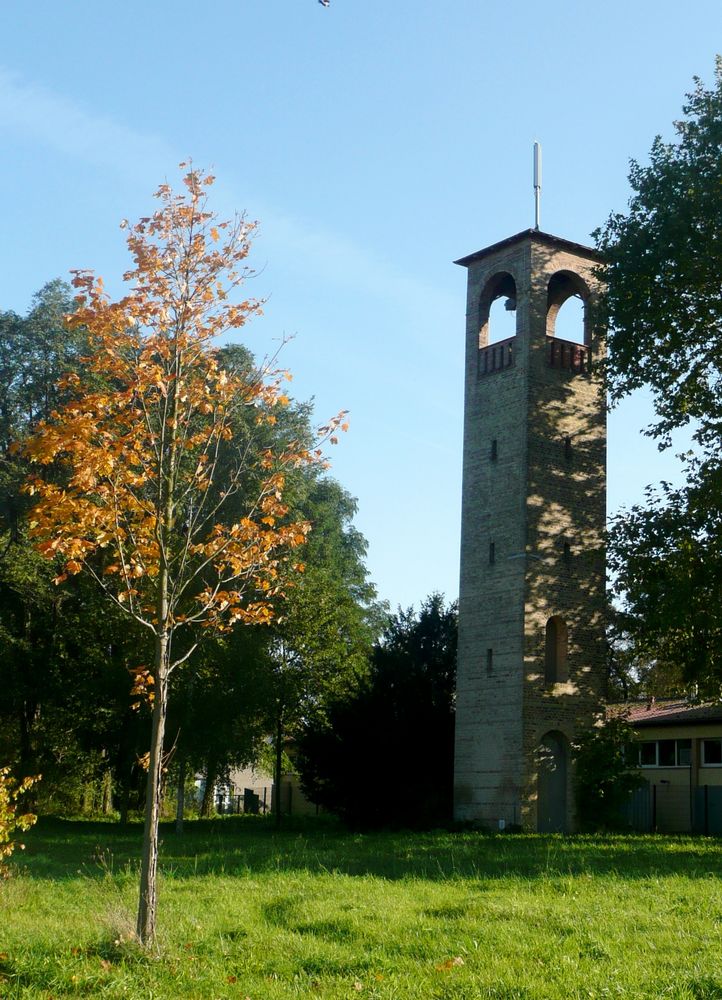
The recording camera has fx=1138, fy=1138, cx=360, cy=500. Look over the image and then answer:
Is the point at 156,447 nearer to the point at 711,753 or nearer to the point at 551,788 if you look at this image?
the point at 551,788

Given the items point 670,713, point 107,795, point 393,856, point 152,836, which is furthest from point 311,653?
point 152,836

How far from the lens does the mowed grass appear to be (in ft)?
33.3

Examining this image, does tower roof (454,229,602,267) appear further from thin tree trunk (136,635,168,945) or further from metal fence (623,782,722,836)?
thin tree trunk (136,635,168,945)

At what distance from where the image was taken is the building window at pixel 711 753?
38031 mm

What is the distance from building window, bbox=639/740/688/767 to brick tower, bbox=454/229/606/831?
7.85m

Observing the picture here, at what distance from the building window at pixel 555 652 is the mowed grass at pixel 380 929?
12343 mm

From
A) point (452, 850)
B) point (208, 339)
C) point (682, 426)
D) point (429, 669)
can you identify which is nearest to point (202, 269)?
point (208, 339)

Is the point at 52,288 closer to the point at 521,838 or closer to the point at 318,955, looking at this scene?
the point at 521,838

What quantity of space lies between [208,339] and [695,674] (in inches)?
749

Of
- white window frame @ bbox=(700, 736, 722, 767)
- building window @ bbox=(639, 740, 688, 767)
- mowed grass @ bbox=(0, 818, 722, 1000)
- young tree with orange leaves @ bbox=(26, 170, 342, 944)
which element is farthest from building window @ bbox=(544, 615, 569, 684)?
young tree with orange leaves @ bbox=(26, 170, 342, 944)

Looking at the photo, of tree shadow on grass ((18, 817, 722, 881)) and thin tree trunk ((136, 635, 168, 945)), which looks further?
tree shadow on grass ((18, 817, 722, 881))

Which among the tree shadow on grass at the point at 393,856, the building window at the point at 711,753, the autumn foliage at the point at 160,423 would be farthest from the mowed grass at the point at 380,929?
the building window at the point at 711,753

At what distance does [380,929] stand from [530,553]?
20.8 metres

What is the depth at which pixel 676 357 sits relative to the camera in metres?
29.9
